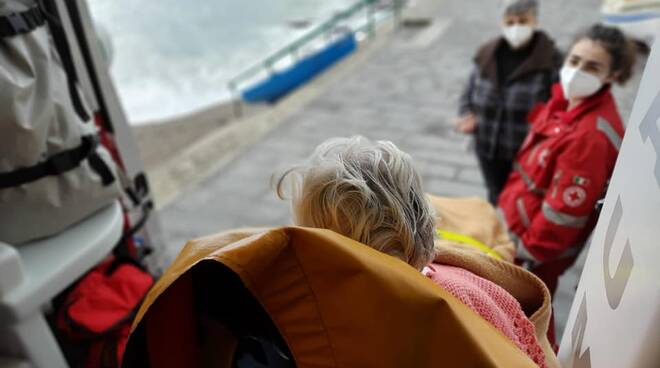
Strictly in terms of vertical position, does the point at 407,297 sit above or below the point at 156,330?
above

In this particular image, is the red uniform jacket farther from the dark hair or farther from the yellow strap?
the yellow strap

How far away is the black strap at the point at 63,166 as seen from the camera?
4.99 feet

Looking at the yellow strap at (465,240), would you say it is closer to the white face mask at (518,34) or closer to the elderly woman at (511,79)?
the elderly woman at (511,79)

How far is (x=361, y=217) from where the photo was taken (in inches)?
38.8

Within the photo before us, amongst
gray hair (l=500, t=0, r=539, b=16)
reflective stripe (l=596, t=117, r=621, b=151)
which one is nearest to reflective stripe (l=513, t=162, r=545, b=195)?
reflective stripe (l=596, t=117, r=621, b=151)

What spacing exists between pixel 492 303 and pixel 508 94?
1.56m

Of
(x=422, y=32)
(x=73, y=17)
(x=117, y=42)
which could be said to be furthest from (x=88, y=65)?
(x=117, y=42)

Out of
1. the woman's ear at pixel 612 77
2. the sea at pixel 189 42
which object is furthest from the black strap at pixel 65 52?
the sea at pixel 189 42

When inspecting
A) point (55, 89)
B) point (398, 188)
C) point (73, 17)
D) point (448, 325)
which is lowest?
→ point (448, 325)

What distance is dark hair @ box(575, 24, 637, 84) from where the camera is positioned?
1844 millimetres

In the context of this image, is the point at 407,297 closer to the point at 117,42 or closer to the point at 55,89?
the point at 55,89

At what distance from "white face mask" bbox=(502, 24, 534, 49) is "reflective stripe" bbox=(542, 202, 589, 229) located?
93cm

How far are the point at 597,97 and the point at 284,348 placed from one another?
1.49 m

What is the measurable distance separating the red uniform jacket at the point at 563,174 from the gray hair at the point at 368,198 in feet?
3.14
